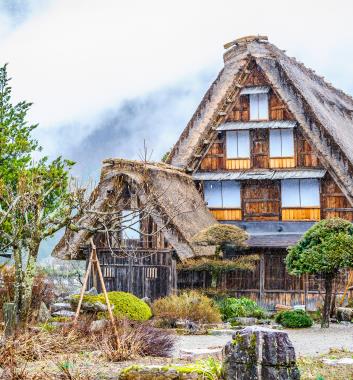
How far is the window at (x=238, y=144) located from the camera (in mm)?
33406

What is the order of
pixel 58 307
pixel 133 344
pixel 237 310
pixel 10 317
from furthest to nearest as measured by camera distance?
pixel 237 310, pixel 58 307, pixel 10 317, pixel 133 344

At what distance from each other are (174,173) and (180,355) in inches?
666

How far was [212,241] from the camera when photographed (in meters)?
27.7

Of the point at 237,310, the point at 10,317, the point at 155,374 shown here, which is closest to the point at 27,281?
the point at 10,317

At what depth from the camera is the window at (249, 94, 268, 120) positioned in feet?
110

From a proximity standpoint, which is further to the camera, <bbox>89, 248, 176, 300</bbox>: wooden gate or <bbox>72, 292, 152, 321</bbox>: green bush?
<bbox>89, 248, 176, 300</bbox>: wooden gate

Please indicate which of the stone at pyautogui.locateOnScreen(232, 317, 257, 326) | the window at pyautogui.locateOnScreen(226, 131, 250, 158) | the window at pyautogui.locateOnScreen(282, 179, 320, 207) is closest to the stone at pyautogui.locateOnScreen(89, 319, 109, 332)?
the stone at pyautogui.locateOnScreen(232, 317, 257, 326)

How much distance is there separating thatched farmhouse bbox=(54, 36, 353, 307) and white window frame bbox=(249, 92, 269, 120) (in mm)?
43

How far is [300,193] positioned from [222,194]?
11.2ft

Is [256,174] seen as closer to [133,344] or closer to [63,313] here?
[63,313]

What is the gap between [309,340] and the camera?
19.4 metres

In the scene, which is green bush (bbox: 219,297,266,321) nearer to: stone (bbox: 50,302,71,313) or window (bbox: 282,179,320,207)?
stone (bbox: 50,302,71,313)

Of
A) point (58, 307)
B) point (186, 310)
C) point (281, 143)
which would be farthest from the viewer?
point (281, 143)

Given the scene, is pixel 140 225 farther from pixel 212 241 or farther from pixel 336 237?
pixel 336 237
